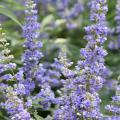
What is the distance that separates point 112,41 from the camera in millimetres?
8500

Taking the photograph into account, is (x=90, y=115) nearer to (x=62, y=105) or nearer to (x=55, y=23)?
(x=62, y=105)

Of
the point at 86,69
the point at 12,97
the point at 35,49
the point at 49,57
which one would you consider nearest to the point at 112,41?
the point at 49,57

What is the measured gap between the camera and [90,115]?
446 cm

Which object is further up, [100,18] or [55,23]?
[55,23]

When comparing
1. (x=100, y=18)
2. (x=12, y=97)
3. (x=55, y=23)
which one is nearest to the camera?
(x=12, y=97)

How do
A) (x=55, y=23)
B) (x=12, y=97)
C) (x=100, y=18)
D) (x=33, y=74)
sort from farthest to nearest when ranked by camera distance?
(x=55, y=23) < (x=33, y=74) < (x=100, y=18) < (x=12, y=97)

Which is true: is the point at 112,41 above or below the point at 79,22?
below

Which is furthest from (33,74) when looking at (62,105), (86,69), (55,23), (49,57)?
Result: (55,23)

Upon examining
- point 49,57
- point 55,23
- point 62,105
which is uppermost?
point 55,23

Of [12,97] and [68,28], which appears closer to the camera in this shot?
[12,97]

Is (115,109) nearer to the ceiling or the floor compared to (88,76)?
nearer to the floor

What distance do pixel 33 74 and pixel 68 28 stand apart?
428 centimetres

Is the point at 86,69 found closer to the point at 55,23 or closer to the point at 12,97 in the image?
the point at 12,97

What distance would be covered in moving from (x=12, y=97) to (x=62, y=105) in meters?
0.89
